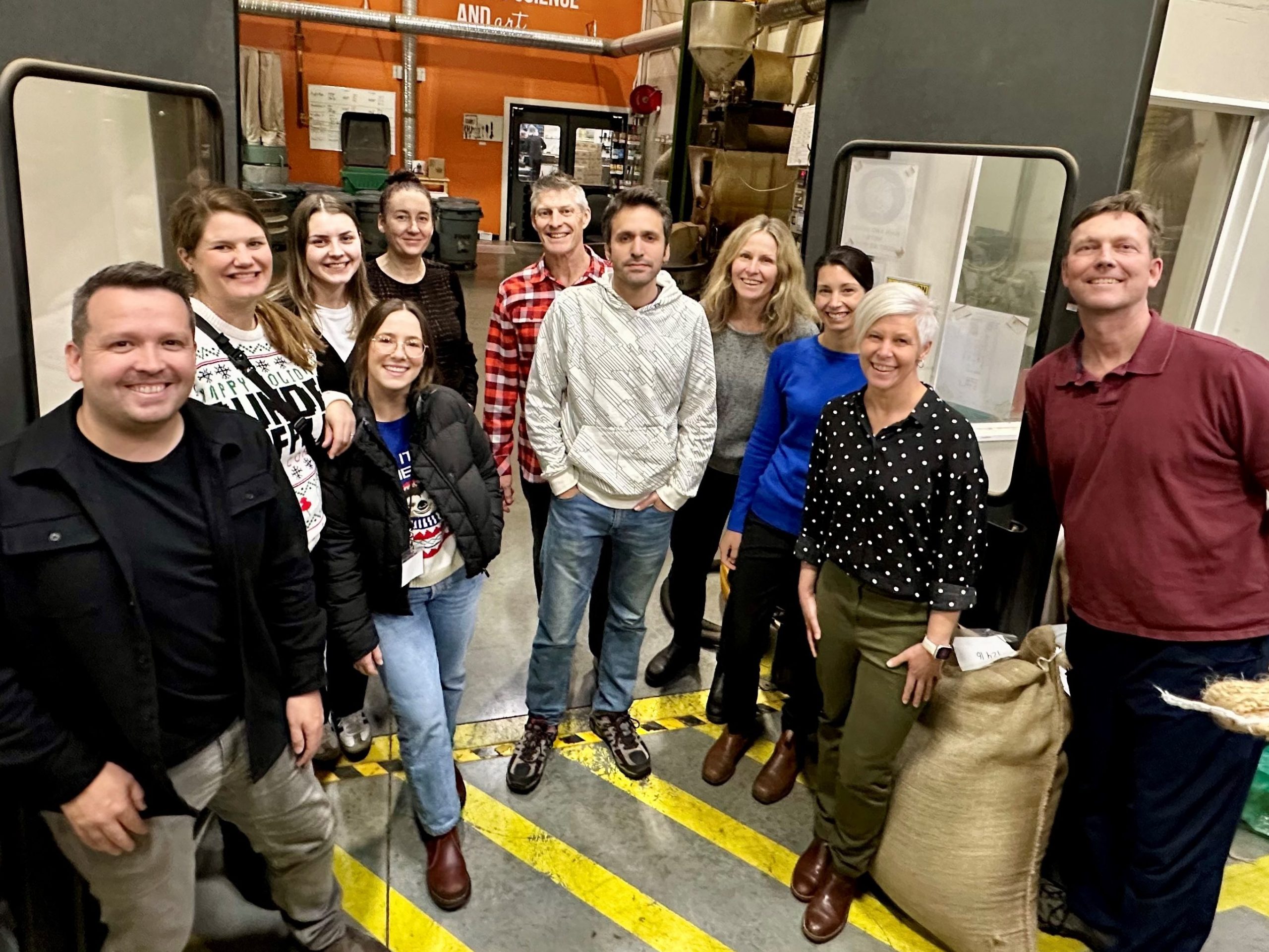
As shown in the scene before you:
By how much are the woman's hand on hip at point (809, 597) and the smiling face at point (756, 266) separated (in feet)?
2.83

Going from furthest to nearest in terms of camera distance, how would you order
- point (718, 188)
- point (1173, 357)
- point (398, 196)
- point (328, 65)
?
point (328, 65) → point (718, 188) → point (398, 196) → point (1173, 357)

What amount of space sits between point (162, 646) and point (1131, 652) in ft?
6.64

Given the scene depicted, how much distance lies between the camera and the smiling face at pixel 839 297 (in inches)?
93.3

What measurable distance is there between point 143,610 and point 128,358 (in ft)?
1.35

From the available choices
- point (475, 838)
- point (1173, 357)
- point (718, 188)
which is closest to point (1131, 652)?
point (1173, 357)

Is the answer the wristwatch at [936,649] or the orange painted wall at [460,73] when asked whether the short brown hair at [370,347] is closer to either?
the wristwatch at [936,649]

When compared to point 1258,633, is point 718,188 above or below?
above

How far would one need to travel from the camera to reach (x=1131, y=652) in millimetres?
2020

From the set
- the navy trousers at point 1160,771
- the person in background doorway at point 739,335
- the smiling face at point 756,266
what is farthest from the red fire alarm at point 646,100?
the navy trousers at point 1160,771

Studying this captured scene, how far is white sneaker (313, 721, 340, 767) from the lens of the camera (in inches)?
110

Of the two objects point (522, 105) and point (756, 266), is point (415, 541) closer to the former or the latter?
point (756, 266)

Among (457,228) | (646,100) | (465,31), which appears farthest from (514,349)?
(465,31)

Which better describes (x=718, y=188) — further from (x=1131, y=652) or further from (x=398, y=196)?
(x=1131, y=652)

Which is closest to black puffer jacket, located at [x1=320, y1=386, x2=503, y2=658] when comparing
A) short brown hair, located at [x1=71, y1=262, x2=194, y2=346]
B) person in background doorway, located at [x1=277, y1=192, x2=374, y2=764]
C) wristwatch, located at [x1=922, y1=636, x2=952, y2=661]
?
person in background doorway, located at [x1=277, y1=192, x2=374, y2=764]
